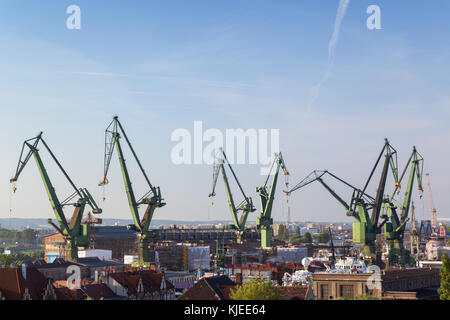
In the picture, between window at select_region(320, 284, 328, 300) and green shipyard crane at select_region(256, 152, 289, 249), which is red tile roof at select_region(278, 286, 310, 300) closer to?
window at select_region(320, 284, 328, 300)

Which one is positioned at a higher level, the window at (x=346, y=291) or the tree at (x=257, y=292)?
the tree at (x=257, y=292)

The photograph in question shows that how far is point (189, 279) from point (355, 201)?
42814 millimetres

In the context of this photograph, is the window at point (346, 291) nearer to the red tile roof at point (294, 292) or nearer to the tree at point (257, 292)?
the red tile roof at point (294, 292)

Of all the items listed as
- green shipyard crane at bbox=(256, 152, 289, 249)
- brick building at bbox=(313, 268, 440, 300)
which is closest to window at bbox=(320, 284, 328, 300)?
brick building at bbox=(313, 268, 440, 300)

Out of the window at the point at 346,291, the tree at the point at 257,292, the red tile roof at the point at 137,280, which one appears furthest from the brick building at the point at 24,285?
the window at the point at 346,291

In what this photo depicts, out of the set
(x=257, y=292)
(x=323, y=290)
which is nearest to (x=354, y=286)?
(x=323, y=290)

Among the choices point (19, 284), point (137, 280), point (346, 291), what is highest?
point (19, 284)

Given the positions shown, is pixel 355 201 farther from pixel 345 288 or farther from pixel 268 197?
pixel 345 288

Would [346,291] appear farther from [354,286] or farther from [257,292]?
[257,292]

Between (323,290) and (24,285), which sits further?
(323,290)

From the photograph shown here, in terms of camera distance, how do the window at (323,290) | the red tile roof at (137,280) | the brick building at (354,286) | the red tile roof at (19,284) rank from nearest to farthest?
1. the red tile roof at (19,284)
2. the brick building at (354,286)
3. the window at (323,290)
4. the red tile roof at (137,280)
